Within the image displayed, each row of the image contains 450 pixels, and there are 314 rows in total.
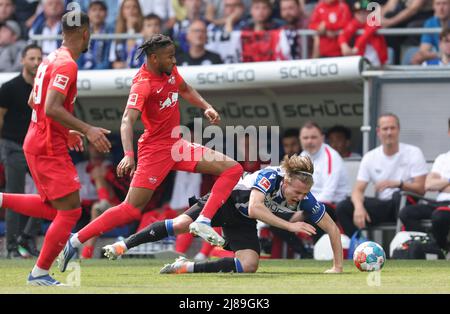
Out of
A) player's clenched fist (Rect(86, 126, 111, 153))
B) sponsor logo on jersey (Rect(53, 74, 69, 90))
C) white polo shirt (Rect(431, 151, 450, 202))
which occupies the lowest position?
white polo shirt (Rect(431, 151, 450, 202))

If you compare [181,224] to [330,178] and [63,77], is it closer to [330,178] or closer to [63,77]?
[63,77]

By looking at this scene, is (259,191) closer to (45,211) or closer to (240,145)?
(45,211)

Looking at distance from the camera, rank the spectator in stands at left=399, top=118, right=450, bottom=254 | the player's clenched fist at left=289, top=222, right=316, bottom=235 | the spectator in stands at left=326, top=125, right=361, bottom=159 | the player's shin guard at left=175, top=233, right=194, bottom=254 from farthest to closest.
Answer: the spectator in stands at left=326, top=125, right=361, bottom=159 < the player's shin guard at left=175, top=233, right=194, bottom=254 < the spectator in stands at left=399, top=118, right=450, bottom=254 < the player's clenched fist at left=289, top=222, right=316, bottom=235

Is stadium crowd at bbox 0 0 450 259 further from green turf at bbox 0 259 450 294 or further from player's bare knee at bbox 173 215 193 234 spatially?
player's bare knee at bbox 173 215 193 234

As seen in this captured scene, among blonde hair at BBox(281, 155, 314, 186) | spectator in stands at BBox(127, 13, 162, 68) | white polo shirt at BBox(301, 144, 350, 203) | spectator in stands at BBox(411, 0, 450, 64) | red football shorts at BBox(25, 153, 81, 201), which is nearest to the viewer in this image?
red football shorts at BBox(25, 153, 81, 201)

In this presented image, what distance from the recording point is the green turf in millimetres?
7898

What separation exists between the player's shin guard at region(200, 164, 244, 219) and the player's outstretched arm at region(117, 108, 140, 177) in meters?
0.70

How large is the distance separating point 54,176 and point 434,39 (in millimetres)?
7663

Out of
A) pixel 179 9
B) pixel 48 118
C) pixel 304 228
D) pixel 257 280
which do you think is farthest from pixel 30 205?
pixel 179 9

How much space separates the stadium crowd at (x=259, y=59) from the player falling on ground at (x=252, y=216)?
3171 millimetres

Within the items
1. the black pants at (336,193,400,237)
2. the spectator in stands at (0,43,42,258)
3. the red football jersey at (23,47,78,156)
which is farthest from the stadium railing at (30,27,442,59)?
the red football jersey at (23,47,78,156)

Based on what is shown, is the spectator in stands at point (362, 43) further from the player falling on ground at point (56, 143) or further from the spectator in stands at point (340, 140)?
the player falling on ground at point (56, 143)

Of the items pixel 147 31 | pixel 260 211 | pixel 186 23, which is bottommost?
pixel 260 211

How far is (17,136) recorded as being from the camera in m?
13.8
